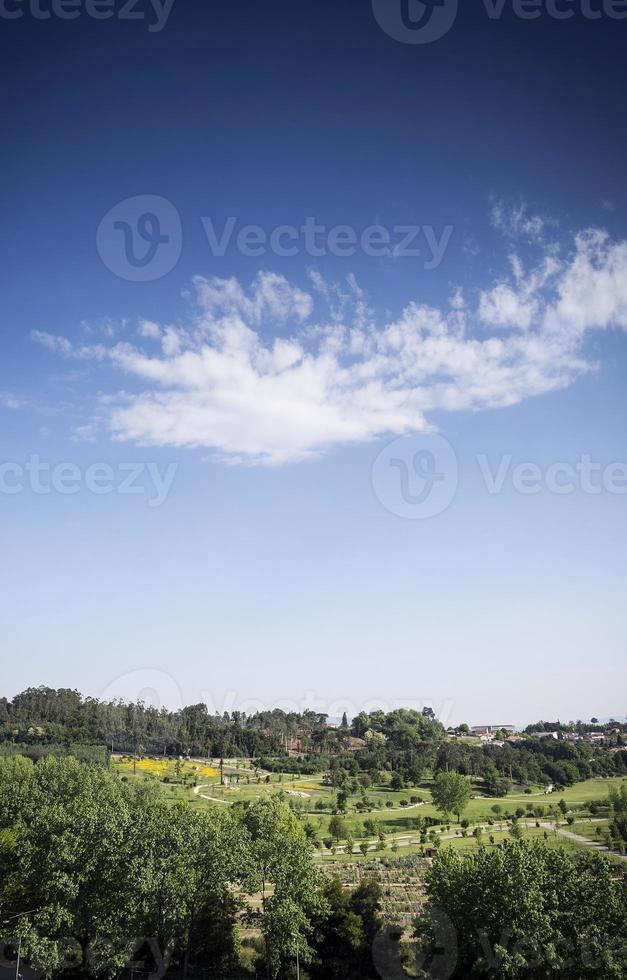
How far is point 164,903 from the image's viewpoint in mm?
30594

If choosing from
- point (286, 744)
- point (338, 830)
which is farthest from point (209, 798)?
point (286, 744)

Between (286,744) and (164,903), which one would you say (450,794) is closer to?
(164,903)

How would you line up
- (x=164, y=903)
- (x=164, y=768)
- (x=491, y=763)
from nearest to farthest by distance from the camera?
(x=164, y=903), (x=164, y=768), (x=491, y=763)

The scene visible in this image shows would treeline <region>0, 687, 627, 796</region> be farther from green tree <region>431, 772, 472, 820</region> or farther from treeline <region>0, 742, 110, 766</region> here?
green tree <region>431, 772, 472, 820</region>

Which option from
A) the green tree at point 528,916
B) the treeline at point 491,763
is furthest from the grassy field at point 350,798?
the green tree at point 528,916

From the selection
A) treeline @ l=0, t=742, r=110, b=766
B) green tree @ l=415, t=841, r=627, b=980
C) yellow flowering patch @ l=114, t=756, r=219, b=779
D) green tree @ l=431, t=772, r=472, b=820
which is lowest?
yellow flowering patch @ l=114, t=756, r=219, b=779

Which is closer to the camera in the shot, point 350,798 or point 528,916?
point 528,916

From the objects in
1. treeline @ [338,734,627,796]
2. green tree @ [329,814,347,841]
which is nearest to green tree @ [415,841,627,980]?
green tree @ [329,814,347,841]

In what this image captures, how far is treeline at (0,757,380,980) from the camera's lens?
30.0m

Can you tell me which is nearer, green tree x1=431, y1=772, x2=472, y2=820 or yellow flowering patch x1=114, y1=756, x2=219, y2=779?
green tree x1=431, y1=772, x2=472, y2=820

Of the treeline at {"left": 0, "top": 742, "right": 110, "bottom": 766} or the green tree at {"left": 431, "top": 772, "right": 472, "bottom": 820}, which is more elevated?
the treeline at {"left": 0, "top": 742, "right": 110, "bottom": 766}

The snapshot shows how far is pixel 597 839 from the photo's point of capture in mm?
60500

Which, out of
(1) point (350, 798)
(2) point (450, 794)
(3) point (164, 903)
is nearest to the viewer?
(3) point (164, 903)

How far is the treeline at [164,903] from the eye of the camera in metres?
30.0
